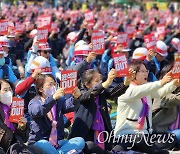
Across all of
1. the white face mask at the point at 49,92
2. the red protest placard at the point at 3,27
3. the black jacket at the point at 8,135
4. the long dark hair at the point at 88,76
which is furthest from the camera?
the red protest placard at the point at 3,27

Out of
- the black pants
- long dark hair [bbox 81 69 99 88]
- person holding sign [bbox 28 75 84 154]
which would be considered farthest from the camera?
long dark hair [bbox 81 69 99 88]

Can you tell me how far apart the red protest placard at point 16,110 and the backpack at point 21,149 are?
28cm

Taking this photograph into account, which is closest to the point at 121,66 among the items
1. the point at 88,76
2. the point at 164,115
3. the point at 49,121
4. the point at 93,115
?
the point at 88,76

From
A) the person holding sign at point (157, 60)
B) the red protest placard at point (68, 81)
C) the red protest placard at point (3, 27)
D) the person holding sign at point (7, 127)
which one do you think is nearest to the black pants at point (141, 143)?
the red protest placard at point (68, 81)

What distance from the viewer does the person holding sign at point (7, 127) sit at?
5965mm

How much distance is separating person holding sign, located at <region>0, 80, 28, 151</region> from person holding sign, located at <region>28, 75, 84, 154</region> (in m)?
0.19

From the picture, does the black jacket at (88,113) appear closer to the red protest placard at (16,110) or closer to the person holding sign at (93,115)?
the person holding sign at (93,115)

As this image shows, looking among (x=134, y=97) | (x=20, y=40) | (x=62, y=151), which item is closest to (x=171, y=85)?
(x=134, y=97)

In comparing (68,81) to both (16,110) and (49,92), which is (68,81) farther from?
(16,110)

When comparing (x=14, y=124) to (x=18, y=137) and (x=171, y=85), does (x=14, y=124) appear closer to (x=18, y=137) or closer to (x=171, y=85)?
(x=18, y=137)

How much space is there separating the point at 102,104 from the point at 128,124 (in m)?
0.41

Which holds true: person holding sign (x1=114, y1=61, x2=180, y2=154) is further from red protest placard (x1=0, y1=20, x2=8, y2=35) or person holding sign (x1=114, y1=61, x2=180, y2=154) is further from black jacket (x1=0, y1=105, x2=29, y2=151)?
red protest placard (x1=0, y1=20, x2=8, y2=35)

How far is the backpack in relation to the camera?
5.88 meters

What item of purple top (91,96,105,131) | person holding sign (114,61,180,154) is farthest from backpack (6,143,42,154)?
person holding sign (114,61,180,154)
